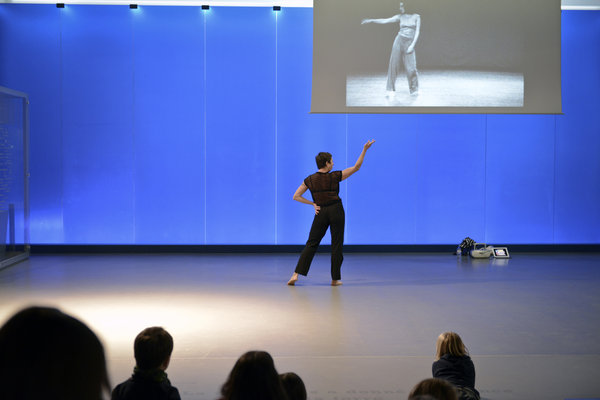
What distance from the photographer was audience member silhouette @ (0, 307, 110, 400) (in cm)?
83

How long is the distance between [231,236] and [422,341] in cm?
532

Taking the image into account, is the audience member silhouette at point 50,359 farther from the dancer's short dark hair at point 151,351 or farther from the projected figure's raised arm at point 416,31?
the projected figure's raised arm at point 416,31

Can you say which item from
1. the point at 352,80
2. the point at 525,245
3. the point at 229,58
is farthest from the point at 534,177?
the point at 229,58

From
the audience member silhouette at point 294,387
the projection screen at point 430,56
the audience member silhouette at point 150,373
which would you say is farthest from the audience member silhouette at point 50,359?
the projection screen at point 430,56

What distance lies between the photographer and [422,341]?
4062mm

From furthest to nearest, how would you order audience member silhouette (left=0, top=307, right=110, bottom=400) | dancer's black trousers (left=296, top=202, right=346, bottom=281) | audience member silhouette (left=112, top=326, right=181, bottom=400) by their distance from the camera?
dancer's black trousers (left=296, top=202, right=346, bottom=281)
audience member silhouette (left=112, top=326, right=181, bottom=400)
audience member silhouette (left=0, top=307, right=110, bottom=400)

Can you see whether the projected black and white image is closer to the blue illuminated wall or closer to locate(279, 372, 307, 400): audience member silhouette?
the blue illuminated wall

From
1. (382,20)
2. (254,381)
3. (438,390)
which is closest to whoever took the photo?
(254,381)

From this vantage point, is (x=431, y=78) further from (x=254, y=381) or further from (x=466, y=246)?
(x=254, y=381)

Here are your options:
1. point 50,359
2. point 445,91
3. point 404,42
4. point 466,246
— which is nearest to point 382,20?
point 404,42

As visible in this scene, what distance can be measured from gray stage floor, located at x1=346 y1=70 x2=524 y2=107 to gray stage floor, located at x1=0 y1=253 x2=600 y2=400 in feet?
6.28

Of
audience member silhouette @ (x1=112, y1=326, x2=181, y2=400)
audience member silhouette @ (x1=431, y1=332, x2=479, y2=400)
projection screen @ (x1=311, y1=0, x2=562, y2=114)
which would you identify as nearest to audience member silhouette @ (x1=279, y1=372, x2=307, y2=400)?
audience member silhouette @ (x1=112, y1=326, x2=181, y2=400)

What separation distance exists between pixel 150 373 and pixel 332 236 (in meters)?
4.25

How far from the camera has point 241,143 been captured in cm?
900
